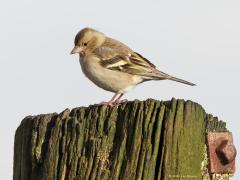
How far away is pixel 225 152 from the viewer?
15.4 ft

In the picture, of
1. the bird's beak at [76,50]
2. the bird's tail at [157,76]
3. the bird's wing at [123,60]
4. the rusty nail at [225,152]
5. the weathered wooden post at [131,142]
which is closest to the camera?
the weathered wooden post at [131,142]

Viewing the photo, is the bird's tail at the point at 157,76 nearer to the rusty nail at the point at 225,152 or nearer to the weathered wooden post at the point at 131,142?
the weathered wooden post at the point at 131,142

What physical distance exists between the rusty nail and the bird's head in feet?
21.8

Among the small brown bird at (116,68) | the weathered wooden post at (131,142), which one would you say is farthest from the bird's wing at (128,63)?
the weathered wooden post at (131,142)

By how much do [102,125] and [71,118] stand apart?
355 mm

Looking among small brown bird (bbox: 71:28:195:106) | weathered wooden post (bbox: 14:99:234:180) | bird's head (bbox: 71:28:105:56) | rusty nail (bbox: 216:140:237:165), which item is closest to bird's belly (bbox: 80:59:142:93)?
small brown bird (bbox: 71:28:195:106)

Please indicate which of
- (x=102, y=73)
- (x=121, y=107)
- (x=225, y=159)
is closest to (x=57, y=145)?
(x=121, y=107)

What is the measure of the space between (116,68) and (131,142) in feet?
20.3

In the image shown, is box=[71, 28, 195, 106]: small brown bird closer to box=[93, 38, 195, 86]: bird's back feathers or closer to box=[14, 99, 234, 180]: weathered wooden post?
box=[93, 38, 195, 86]: bird's back feathers

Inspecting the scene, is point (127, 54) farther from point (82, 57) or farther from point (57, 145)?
point (57, 145)

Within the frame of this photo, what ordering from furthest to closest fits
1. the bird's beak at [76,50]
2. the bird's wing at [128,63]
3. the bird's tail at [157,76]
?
the bird's beak at [76,50] → the bird's wing at [128,63] → the bird's tail at [157,76]

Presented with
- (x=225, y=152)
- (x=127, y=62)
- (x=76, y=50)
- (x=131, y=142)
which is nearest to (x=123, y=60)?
(x=127, y=62)

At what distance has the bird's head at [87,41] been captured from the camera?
11281 millimetres

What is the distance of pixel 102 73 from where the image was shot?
10.5m
